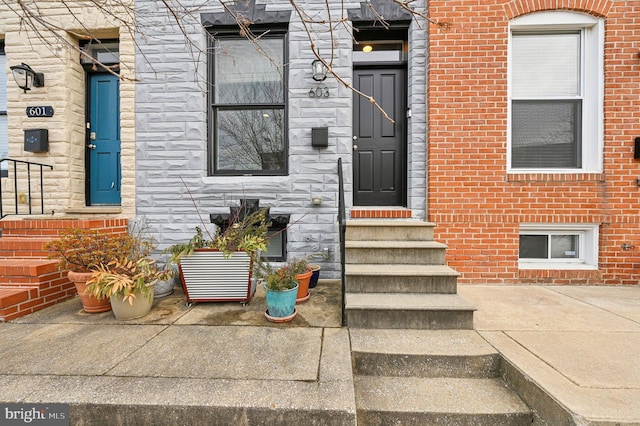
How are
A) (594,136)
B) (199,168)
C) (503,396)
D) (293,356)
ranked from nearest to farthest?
1. (503,396)
2. (293,356)
3. (594,136)
4. (199,168)

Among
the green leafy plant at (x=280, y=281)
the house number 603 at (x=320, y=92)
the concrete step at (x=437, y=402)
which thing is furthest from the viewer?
the house number 603 at (x=320, y=92)

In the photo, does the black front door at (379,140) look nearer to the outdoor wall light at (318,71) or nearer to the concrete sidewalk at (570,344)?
the outdoor wall light at (318,71)

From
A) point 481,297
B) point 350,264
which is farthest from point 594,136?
point 350,264

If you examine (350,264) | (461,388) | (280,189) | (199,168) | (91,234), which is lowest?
(461,388)

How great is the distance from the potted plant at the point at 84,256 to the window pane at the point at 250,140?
5.57 feet

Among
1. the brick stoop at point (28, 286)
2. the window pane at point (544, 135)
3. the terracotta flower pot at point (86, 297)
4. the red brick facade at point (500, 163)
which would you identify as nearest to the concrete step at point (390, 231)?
the red brick facade at point (500, 163)

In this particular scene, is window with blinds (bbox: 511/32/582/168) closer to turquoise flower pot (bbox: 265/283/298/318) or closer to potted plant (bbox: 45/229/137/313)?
turquoise flower pot (bbox: 265/283/298/318)

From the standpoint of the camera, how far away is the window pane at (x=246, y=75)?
3869mm

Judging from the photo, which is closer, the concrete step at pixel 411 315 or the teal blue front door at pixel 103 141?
the concrete step at pixel 411 315

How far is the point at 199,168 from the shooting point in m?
3.78

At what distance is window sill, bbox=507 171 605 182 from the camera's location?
342 centimetres

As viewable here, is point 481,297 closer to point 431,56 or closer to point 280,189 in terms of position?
point 280,189

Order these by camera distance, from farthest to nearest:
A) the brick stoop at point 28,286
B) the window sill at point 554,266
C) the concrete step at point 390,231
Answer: the window sill at point 554,266
the concrete step at point 390,231
the brick stoop at point 28,286

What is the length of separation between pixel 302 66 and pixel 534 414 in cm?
405
